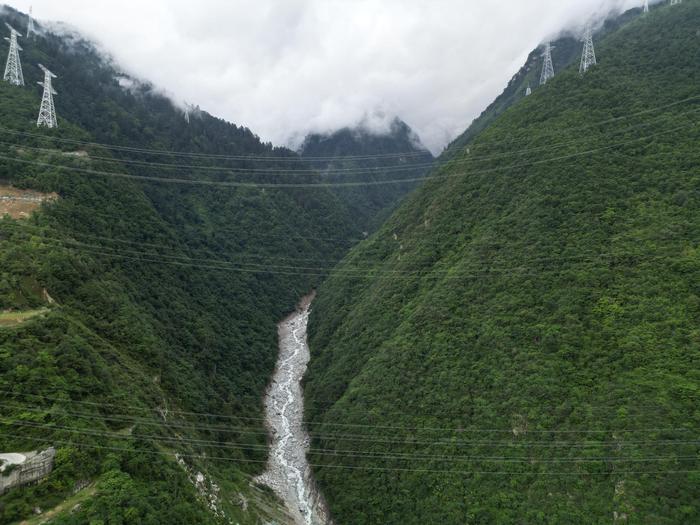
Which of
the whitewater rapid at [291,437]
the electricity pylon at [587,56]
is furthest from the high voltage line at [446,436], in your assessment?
the electricity pylon at [587,56]

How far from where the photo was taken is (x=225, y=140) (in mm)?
154625

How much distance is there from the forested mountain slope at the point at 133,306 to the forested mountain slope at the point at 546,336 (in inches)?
608

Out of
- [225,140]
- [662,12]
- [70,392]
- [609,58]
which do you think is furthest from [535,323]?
[225,140]

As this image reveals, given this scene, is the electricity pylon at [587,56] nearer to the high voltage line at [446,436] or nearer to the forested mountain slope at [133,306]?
the high voltage line at [446,436]

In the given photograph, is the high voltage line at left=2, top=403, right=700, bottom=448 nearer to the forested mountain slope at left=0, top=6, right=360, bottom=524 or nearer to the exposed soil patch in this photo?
the forested mountain slope at left=0, top=6, right=360, bottom=524

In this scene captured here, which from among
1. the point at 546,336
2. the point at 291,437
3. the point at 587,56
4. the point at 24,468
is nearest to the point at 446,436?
the point at 546,336

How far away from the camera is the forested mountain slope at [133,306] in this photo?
36.1 m

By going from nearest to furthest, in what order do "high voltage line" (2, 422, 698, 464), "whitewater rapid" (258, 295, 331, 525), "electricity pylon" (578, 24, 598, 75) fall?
"high voltage line" (2, 422, 698, 464)
"whitewater rapid" (258, 295, 331, 525)
"electricity pylon" (578, 24, 598, 75)

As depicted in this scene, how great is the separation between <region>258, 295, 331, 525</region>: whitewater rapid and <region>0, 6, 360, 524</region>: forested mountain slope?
101 inches

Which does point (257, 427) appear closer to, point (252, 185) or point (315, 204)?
point (252, 185)

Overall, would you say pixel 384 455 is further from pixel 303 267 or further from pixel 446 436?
pixel 303 267

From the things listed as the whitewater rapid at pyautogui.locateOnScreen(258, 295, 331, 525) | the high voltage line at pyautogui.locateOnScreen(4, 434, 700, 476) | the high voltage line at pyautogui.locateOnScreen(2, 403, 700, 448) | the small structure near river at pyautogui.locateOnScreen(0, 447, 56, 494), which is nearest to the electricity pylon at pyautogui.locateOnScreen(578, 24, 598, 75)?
the high voltage line at pyautogui.locateOnScreen(2, 403, 700, 448)

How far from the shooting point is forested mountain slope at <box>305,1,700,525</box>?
40562mm

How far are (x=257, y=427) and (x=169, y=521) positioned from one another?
3395 cm
